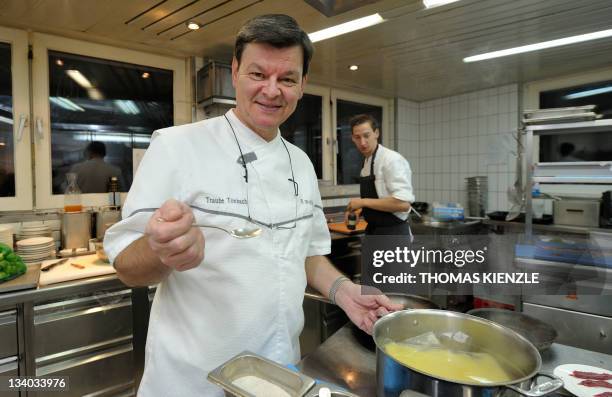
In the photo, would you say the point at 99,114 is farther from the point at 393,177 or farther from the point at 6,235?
the point at 393,177

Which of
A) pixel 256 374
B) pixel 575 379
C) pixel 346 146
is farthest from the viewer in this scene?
pixel 346 146

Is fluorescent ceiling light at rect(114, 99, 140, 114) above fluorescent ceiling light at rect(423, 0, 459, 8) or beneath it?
beneath

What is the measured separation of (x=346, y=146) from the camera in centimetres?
381

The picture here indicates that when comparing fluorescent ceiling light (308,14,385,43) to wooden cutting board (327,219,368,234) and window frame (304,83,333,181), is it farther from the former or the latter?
wooden cutting board (327,219,368,234)

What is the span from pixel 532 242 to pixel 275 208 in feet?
6.72

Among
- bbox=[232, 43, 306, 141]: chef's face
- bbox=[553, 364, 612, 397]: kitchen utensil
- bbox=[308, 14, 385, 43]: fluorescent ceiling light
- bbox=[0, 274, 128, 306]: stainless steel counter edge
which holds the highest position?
bbox=[308, 14, 385, 43]: fluorescent ceiling light

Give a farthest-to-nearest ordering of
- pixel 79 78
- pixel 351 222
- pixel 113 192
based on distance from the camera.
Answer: pixel 351 222 < pixel 113 192 < pixel 79 78

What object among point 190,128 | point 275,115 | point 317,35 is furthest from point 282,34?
point 317,35

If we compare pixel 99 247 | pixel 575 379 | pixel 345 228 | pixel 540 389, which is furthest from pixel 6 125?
pixel 575 379

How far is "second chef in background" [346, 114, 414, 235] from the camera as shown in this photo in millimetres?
2365

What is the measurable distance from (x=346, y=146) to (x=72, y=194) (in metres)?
2.58

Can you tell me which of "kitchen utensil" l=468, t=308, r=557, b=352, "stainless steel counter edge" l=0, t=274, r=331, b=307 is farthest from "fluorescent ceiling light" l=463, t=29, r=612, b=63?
"stainless steel counter edge" l=0, t=274, r=331, b=307

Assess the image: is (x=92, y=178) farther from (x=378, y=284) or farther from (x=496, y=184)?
(x=496, y=184)

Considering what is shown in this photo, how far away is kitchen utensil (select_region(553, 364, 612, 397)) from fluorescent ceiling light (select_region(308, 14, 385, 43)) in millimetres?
1873
